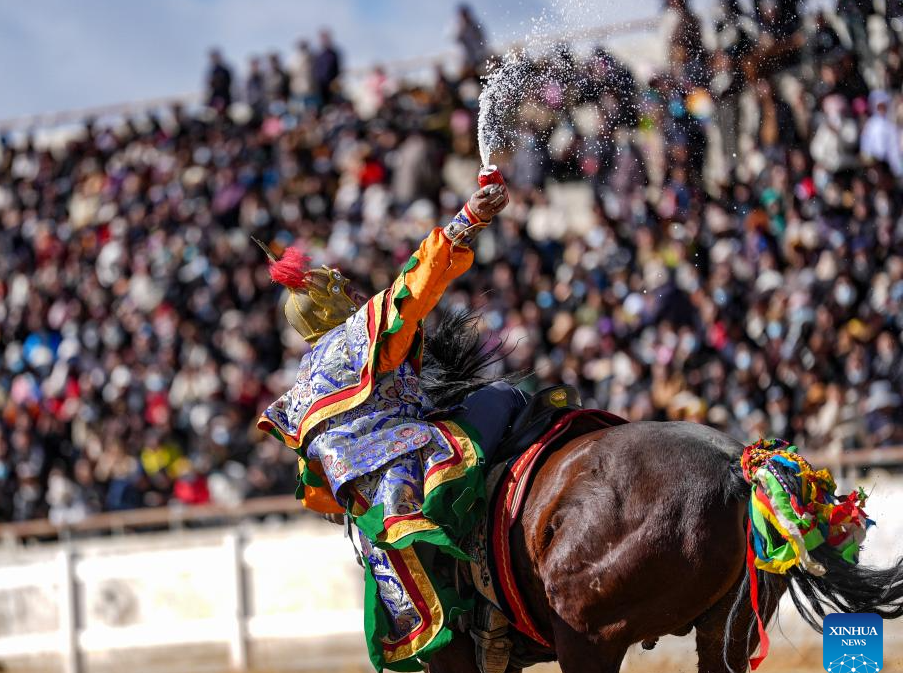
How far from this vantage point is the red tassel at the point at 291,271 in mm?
5012

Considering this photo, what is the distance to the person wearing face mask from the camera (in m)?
4.58

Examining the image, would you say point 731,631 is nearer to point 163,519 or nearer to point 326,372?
point 326,372

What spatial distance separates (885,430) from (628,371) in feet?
6.92

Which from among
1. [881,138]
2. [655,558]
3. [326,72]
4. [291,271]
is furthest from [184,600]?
[326,72]

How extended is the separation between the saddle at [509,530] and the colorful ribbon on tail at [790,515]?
0.81 metres

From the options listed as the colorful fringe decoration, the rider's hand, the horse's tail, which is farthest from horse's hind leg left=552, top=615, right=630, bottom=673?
the rider's hand

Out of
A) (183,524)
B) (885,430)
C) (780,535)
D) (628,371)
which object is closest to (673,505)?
(780,535)

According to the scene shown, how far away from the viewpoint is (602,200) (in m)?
11.9

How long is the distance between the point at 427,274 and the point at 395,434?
0.62 meters

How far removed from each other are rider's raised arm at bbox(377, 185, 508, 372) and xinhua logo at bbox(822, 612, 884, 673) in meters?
1.65

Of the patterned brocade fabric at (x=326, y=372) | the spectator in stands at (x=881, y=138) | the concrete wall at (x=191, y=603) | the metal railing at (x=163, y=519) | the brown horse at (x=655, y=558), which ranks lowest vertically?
the concrete wall at (x=191, y=603)

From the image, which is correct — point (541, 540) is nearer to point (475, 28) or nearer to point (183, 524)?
point (183, 524)

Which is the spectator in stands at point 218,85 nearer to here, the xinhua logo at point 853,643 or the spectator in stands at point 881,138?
the spectator in stands at point 881,138

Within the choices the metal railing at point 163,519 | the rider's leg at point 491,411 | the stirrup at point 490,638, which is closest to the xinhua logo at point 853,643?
the stirrup at point 490,638
